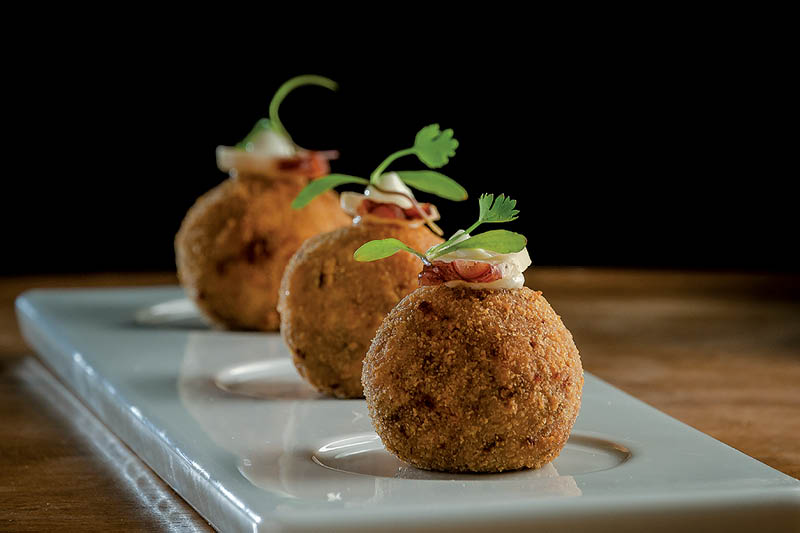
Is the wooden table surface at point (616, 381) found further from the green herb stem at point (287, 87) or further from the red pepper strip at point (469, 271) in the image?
the green herb stem at point (287, 87)

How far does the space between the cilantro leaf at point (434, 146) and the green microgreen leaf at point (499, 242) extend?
1.06 ft

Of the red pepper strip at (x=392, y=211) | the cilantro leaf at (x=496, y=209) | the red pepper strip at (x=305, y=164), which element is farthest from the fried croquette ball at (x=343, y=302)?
the red pepper strip at (x=305, y=164)

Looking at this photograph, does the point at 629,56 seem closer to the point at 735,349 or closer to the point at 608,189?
Answer: the point at 608,189

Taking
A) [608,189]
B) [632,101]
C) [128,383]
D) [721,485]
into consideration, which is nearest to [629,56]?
[632,101]

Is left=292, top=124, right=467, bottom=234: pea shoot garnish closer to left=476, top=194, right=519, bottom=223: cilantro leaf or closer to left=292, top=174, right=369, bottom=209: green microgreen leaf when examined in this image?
left=292, top=174, right=369, bottom=209: green microgreen leaf

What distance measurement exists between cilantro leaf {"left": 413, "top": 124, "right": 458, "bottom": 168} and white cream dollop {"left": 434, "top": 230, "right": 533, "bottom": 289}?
0.89ft

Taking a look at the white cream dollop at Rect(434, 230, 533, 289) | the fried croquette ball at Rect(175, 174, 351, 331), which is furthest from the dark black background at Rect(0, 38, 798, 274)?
the white cream dollop at Rect(434, 230, 533, 289)

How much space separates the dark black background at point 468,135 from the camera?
520cm

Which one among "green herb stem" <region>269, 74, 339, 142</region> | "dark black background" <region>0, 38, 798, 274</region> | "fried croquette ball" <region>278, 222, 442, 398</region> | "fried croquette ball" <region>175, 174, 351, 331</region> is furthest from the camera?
"dark black background" <region>0, 38, 798, 274</region>

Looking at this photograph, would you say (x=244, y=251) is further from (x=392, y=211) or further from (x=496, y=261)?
(x=496, y=261)

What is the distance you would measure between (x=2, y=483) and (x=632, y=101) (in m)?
3.81

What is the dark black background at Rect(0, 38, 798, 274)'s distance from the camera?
5.20 meters

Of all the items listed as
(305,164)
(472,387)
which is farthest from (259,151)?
(472,387)

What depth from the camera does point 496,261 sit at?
189 centimetres
